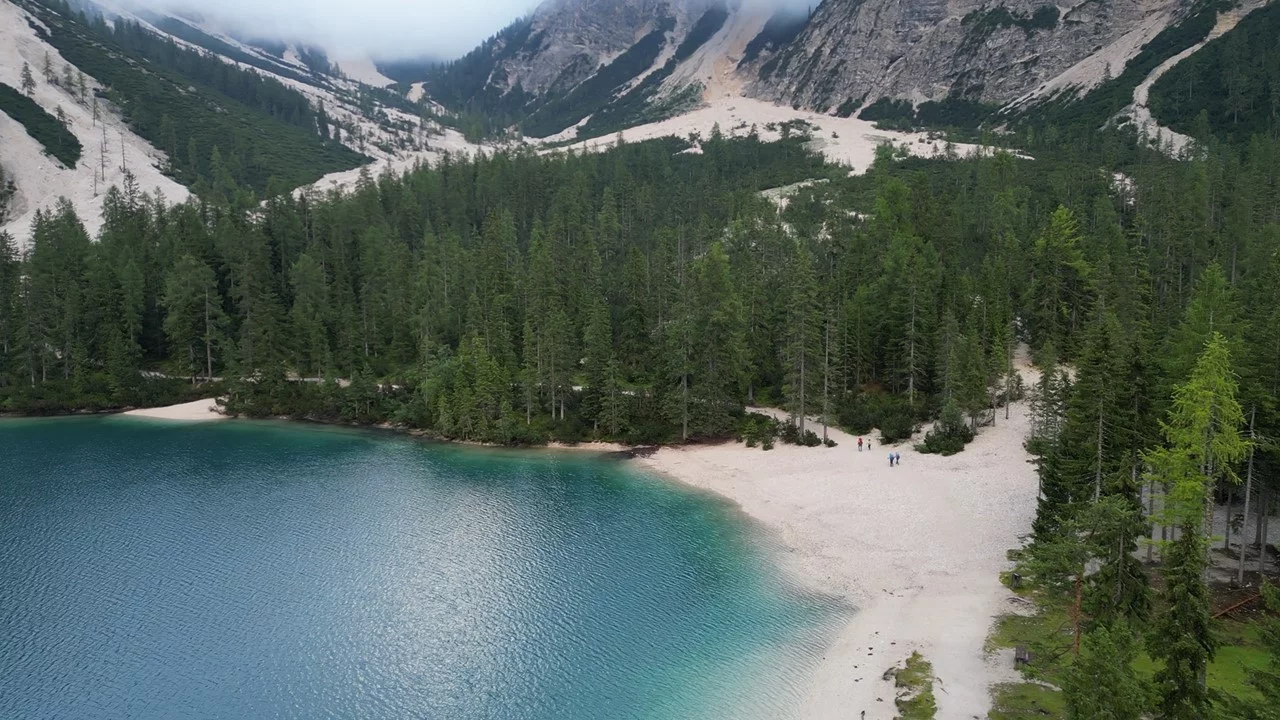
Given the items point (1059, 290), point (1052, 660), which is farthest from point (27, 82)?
point (1052, 660)

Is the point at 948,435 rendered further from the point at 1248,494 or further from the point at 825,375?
the point at 1248,494

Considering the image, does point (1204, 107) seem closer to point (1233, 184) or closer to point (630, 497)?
point (1233, 184)

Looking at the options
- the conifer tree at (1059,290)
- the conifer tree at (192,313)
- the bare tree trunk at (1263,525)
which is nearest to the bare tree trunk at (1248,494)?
the bare tree trunk at (1263,525)

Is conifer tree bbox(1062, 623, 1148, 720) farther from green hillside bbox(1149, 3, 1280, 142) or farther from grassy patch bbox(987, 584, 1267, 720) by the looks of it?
green hillside bbox(1149, 3, 1280, 142)

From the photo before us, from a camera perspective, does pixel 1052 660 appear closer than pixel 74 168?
Yes

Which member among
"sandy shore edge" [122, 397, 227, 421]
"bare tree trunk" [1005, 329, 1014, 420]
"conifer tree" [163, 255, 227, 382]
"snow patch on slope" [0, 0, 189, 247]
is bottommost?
"sandy shore edge" [122, 397, 227, 421]

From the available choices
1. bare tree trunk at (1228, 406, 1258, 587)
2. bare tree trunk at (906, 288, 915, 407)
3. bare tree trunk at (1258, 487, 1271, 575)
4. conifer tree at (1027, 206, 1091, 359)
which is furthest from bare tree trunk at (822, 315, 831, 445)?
bare tree trunk at (1228, 406, 1258, 587)

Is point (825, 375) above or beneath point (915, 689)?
above

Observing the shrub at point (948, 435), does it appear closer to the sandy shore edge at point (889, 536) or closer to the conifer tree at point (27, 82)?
the sandy shore edge at point (889, 536)
